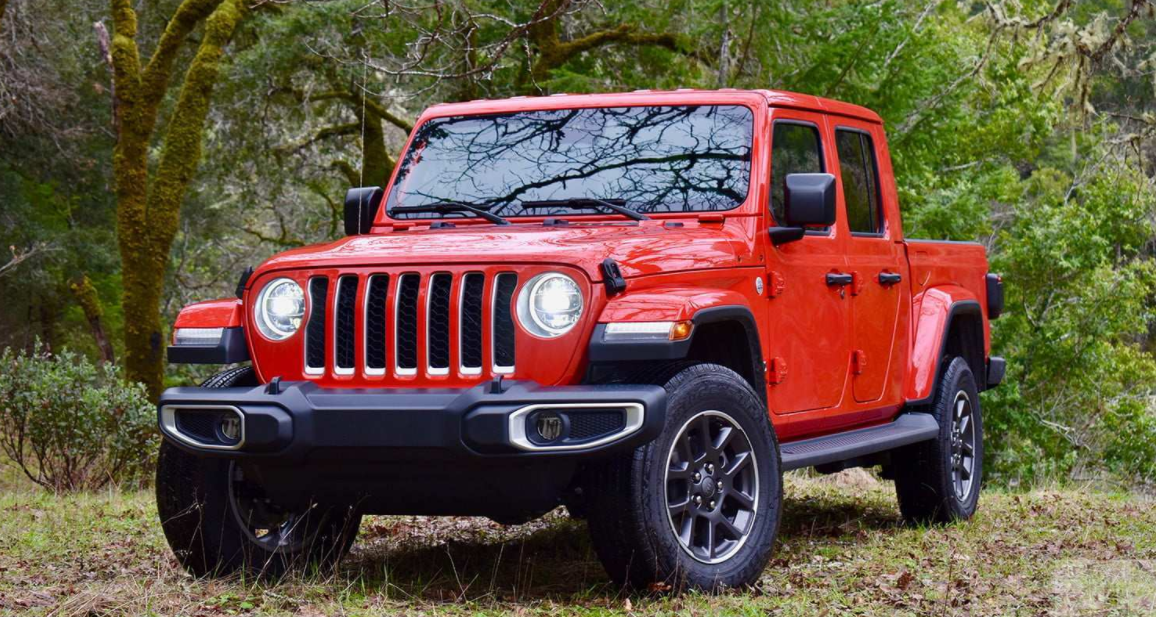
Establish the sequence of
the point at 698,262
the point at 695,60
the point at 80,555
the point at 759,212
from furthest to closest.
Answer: the point at 695,60, the point at 80,555, the point at 759,212, the point at 698,262

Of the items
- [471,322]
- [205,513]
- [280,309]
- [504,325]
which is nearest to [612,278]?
[504,325]

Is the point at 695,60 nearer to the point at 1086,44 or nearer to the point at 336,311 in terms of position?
the point at 1086,44

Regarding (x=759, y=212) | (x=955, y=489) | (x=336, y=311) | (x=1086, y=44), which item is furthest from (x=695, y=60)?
(x=336, y=311)

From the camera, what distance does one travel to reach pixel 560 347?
5.11m

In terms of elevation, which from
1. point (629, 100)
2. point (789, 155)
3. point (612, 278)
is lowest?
point (612, 278)

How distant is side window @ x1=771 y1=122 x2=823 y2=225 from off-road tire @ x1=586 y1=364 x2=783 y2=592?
3.82 ft

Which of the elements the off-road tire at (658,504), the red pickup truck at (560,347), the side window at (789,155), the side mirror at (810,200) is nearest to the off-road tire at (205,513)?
the red pickup truck at (560,347)

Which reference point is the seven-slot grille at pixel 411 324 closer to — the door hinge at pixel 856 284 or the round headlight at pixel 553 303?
the round headlight at pixel 553 303

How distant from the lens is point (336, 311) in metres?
5.34

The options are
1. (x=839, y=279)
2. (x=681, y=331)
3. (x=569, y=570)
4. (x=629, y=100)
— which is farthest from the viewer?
(x=839, y=279)

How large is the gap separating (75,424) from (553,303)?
7.17 m

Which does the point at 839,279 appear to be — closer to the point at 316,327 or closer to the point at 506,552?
the point at 506,552

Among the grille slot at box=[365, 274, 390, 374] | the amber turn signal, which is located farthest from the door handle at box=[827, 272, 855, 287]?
the grille slot at box=[365, 274, 390, 374]

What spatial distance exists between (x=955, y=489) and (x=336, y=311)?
415 cm
